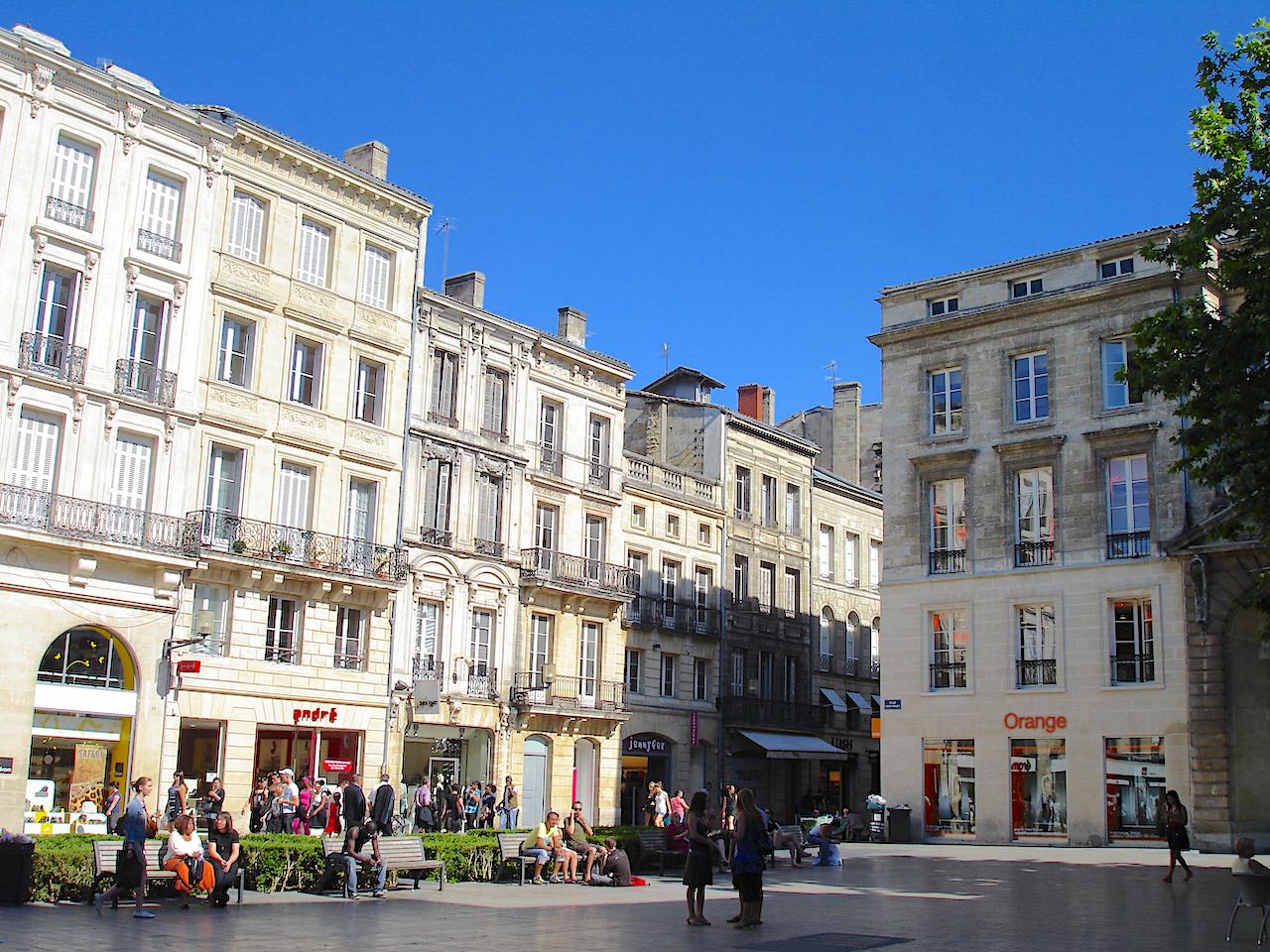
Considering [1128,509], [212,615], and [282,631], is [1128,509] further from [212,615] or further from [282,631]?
[212,615]

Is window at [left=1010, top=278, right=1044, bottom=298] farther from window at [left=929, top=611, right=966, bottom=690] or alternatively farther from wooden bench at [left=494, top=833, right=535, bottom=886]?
wooden bench at [left=494, top=833, right=535, bottom=886]

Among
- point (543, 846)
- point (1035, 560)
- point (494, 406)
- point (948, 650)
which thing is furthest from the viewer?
point (494, 406)

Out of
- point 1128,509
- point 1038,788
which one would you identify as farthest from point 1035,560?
point 1038,788

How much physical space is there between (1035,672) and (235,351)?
20930 mm

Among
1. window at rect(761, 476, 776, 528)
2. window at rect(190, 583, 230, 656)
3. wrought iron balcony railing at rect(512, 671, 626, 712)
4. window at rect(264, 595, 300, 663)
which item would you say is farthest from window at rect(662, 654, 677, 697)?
window at rect(190, 583, 230, 656)

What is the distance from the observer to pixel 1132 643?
32656 millimetres

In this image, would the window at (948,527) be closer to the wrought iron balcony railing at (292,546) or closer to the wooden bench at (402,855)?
the wrought iron balcony railing at (292,546)

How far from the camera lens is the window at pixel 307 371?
3250 centimetres

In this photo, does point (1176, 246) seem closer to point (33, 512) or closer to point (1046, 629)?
point (1046, 629)

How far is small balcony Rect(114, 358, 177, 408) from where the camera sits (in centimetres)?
2827

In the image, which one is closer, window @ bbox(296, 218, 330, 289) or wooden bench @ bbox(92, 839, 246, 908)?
wooden bench @ bbox(92, 839, 246, 908)

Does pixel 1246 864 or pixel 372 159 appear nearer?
pixel 1246 864

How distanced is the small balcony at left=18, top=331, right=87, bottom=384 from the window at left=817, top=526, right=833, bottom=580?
1199 inches

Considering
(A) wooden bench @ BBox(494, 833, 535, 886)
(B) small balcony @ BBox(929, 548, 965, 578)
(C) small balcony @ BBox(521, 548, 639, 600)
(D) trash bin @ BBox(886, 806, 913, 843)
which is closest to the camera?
(A) wooden bench @ BBox(494, 833, 535, 886)
